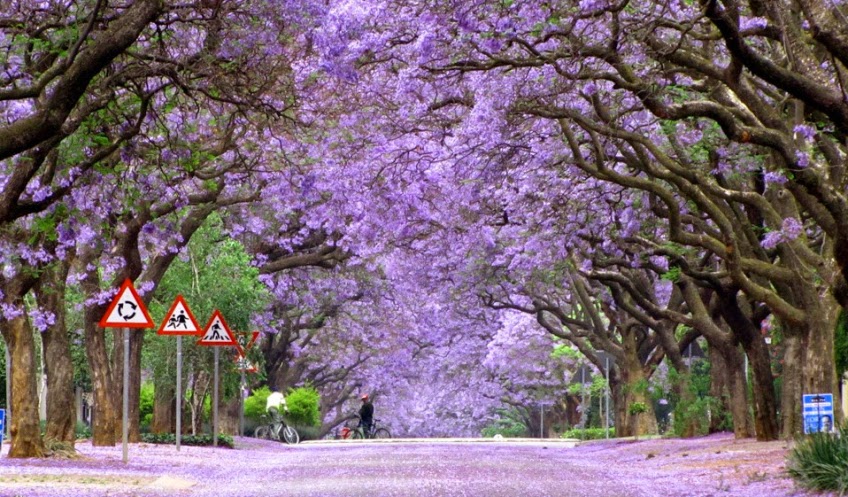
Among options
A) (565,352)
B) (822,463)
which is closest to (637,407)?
(565,352)

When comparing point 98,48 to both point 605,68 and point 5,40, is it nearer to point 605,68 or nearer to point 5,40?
point 5,40

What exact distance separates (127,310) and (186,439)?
33.4 feet

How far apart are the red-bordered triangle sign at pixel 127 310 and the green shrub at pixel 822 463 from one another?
864cm

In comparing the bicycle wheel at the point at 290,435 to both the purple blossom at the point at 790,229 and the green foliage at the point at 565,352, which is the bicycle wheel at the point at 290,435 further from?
the purple blossom at the point at 790,229

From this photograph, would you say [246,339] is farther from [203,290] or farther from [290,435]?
[290,435]

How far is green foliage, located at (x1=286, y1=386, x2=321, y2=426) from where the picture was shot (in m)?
41.8

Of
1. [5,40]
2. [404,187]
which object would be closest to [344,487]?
[5,40]

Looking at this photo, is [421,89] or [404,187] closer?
[421,89]

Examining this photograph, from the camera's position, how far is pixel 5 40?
1559 centimetres

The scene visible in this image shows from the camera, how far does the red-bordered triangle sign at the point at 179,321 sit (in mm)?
23109

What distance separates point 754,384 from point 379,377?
105 feet

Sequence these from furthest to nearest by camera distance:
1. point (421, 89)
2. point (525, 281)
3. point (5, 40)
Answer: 1. point (525, 281)
2. point (421, 89)
3. point (5, 40)

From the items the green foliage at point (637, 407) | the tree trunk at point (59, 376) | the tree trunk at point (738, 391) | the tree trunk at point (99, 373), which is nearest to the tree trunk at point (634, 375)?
the green foliage at point (637, 407)

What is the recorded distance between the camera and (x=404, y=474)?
18.6 meters
